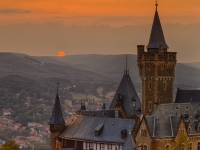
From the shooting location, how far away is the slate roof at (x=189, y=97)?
11369cm

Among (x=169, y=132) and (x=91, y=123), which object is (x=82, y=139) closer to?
(x=91, y=123)

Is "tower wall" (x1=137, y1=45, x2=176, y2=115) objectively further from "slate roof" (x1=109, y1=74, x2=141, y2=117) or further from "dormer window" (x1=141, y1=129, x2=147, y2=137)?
"dormer window" (x1=141, y1=129, x2=147, y2=137)

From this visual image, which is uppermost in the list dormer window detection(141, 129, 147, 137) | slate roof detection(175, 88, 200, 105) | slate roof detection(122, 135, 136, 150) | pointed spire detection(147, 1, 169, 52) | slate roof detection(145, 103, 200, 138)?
pointed spire detection(147, 1, 169, 52)

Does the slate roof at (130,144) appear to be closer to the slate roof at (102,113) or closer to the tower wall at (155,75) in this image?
the tower wall at (155,75)

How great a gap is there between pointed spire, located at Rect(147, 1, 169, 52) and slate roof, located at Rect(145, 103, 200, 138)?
18.6 metres

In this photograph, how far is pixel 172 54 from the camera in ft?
388

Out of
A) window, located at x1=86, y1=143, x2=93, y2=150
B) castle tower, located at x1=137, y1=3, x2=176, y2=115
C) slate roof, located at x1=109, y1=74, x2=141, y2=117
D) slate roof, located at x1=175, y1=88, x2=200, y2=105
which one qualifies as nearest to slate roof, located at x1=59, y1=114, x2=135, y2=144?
window, located at x1=86, y1=143, x2=93, y2=150

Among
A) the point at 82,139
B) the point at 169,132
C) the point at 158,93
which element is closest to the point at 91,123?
the point at 82,139

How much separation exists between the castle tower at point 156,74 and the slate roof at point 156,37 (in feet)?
1.01

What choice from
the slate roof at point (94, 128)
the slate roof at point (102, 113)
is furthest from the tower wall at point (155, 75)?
the slate roof at point (102, 113)

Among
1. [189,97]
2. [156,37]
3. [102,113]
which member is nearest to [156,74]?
[189,97]

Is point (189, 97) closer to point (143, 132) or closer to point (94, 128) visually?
point (94, 128)

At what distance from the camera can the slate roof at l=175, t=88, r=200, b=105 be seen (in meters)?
114

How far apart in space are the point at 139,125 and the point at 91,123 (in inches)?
688
